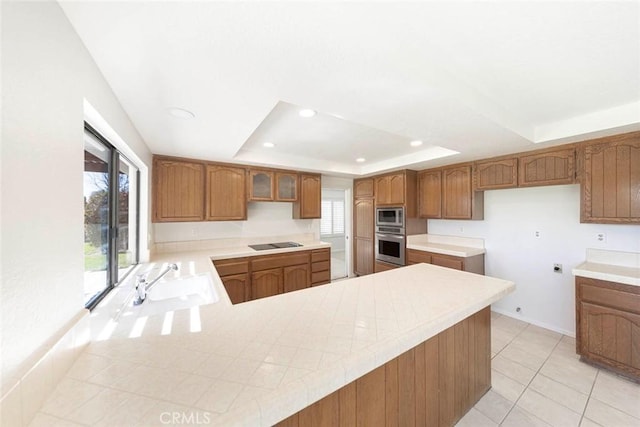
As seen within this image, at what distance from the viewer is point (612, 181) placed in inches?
83.6

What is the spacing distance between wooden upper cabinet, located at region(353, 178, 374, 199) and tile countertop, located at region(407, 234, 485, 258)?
1.15 meters

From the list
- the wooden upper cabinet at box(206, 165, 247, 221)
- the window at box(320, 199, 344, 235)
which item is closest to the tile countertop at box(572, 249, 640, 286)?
the wooden upper cabinet at box(206, 165, 247, 221)

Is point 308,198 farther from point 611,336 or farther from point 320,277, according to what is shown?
point 611,336

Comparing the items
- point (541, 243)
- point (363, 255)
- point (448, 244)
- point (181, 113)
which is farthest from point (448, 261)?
point (181, 113)

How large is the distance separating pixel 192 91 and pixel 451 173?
3.44 m

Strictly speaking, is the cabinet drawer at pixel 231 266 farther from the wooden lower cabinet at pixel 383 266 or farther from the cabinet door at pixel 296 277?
the wooden lower cabinet at pixel 383 266

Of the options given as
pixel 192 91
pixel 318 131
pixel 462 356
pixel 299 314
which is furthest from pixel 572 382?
pixel 192 91

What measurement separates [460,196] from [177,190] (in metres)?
3.84

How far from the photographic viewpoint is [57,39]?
76 cm

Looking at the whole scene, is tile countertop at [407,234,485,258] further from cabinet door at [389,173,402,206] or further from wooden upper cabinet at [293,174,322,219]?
wooden upper cabinet at [293,174,322,219]

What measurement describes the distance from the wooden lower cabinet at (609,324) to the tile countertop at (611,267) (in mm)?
54

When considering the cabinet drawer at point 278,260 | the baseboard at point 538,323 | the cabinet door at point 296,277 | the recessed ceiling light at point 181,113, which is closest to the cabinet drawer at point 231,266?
the cabinet drawer at point 278,260

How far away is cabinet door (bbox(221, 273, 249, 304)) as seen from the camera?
2.87 meters

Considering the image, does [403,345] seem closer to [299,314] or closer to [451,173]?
[299,314]
